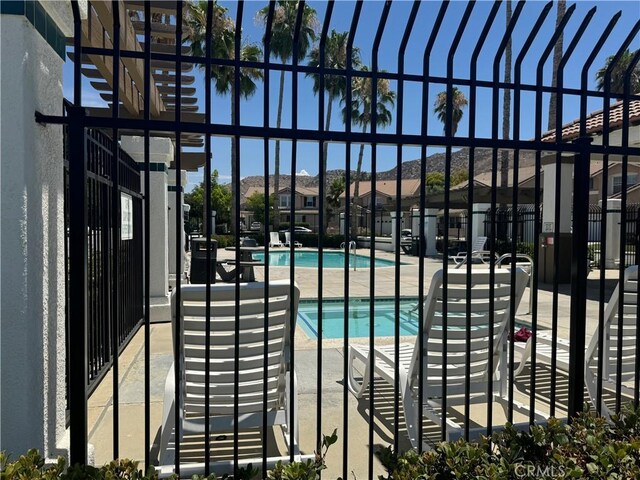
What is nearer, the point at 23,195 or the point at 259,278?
the point at 23,195

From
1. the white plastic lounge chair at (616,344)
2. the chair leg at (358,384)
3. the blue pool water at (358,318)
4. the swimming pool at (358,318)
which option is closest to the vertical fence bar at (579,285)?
the white plastic lounge chair at (616,344)

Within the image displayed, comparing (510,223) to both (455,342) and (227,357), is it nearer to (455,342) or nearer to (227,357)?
(455,342)

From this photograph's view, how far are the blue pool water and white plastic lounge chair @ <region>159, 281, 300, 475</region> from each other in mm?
3701

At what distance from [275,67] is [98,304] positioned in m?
3.09

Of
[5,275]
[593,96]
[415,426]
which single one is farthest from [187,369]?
[593,96]

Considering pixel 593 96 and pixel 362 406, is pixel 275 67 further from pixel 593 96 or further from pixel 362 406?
pixel 362 406

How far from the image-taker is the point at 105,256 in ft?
7.47

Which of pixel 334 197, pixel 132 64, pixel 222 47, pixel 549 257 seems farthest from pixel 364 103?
pixel 132 64

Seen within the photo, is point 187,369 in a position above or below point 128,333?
above

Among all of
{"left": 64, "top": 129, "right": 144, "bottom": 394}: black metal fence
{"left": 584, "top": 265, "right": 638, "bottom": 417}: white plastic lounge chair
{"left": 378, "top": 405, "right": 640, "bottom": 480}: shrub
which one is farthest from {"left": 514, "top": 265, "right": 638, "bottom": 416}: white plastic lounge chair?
{"left": 64, "top": 129, "right": 144, "bottom": 394}: black metal fence

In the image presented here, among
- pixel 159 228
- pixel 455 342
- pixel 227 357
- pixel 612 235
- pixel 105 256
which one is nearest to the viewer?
pixel 105 256

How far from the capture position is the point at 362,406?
3.83m

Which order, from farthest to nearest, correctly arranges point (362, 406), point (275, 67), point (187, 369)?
1. point (362, 406)
2. point (187, 369)
3. point (275, 67)

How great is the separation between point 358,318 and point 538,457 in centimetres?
660
